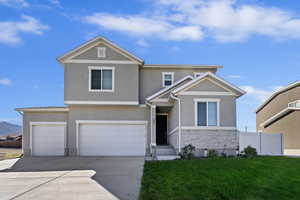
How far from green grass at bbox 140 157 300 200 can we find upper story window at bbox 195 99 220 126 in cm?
454

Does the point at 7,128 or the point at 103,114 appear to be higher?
the point at 103,114

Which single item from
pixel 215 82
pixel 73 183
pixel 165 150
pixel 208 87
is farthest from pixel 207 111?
pixel 73 183

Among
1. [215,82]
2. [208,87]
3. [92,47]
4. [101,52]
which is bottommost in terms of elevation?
[208,87]

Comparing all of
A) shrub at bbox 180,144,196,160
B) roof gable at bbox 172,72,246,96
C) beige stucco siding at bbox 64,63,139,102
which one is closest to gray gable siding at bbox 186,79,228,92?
roof gable at bbox 172,72,246,96

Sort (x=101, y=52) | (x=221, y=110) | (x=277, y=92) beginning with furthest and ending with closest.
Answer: (x=277, y=92) < (x=101, y=52) < (x=221, y=110)

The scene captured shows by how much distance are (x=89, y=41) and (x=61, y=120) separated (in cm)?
539

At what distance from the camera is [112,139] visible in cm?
2153

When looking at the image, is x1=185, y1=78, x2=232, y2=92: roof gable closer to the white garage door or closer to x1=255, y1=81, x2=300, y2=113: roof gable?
the white garage door

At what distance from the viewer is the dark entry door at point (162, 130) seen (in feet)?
76.0

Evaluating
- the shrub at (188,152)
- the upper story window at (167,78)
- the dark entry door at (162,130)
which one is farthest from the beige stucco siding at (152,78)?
the shrub at (188,152)

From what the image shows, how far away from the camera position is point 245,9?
1502 centimetres

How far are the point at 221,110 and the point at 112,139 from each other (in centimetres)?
731

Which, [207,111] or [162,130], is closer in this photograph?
→ [207,111]

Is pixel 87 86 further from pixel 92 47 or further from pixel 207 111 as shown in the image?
pixel 207 111
